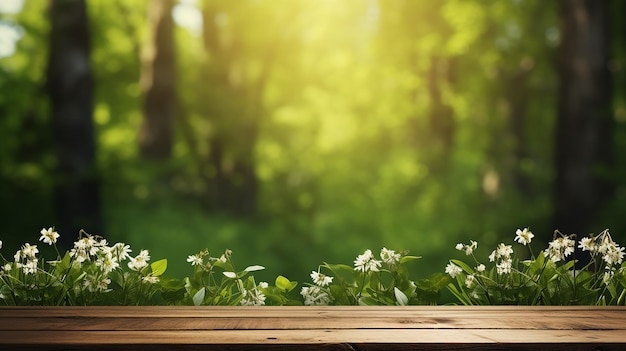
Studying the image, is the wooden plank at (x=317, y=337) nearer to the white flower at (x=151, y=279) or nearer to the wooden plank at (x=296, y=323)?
the wooden plank at (x=296, y=323)

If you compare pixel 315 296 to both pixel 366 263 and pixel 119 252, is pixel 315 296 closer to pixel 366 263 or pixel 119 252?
pixel 366 263

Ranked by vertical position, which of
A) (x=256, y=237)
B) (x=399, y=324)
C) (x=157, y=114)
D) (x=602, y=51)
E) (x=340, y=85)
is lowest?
(x=399, y=324)

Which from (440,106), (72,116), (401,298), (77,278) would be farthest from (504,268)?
(440,106)

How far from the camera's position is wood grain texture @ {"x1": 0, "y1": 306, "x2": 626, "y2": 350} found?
2.26 m

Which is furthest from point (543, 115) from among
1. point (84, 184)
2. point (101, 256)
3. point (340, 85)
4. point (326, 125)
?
point (101, 256)

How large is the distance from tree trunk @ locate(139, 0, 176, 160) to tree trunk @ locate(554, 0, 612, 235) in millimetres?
7512

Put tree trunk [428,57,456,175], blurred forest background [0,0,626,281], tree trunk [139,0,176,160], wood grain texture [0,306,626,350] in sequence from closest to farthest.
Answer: wood grain texture [0,306,626,350], blurred forest background [0,0,626,281], tree trunk [139,0,176,160], tree trunk [428,57,456,175]

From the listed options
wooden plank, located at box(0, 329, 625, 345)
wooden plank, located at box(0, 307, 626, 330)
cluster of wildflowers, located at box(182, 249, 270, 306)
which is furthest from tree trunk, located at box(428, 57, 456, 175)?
wooden plank, located at box(0, 329, 625, 345)

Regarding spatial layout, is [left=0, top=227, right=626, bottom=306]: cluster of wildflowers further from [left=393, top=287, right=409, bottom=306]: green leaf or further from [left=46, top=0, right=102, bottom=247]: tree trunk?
[left=46, top=0, right=102, bottom=247]: tree trunk

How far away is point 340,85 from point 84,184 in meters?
17.7

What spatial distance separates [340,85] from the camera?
27.9 metres

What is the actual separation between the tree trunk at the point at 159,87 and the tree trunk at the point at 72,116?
3.86 metres

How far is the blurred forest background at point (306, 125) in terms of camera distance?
11961 millimetres

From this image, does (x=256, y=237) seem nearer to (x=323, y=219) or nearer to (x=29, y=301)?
(x=323, y=219)
